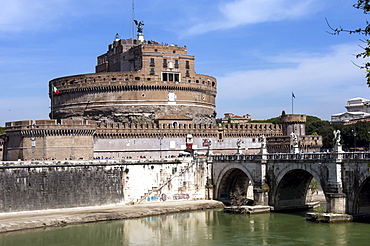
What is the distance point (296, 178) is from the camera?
153 ft

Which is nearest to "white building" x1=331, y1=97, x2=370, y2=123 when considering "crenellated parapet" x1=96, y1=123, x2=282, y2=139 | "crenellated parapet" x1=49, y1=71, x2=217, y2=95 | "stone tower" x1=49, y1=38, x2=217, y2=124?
"crenellated parapet" x1=96, y1=123, x2=282, y2=139

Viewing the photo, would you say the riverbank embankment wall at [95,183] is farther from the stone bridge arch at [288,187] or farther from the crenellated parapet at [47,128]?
the stone bridge arch at [288,187]

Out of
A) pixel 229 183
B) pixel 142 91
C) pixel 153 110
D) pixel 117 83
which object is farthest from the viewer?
pixel 153 110

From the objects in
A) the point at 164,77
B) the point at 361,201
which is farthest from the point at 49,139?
the point at 361,201

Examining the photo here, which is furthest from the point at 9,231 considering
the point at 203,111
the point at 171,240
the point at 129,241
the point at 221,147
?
the point at 203,111

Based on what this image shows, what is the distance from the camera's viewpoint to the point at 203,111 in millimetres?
74750

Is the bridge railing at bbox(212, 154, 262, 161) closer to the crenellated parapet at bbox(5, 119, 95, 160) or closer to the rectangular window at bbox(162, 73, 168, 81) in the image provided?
the crenellated parapet at bbox(5, 119, 95, 160)

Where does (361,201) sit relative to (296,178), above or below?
below

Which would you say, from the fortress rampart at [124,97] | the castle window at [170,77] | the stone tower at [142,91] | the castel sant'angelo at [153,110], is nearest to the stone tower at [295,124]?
the castel sant'angelo at [153,110]

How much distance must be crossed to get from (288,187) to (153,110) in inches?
1050

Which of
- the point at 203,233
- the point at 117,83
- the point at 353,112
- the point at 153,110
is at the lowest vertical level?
the point at 203,233

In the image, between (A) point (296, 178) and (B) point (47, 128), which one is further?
(B) point (47, 128)

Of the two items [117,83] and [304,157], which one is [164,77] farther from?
[304,157]

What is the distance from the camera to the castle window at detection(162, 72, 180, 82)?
70.6 meters
